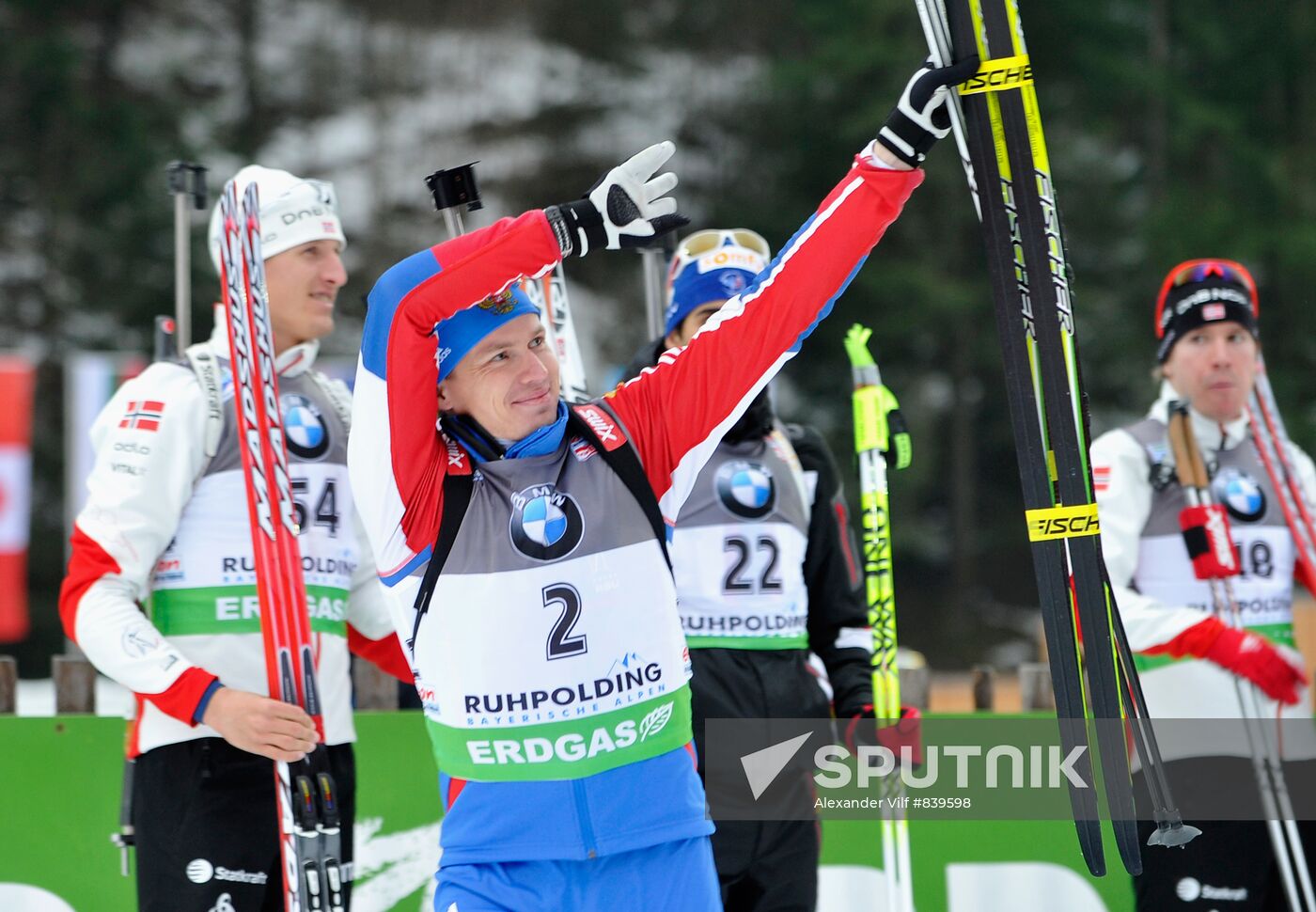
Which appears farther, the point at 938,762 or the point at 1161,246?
the point at 1161,246

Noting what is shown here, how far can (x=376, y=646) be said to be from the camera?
3.35 metres

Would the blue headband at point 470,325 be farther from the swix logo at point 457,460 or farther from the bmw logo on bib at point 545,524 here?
the bmw logo on bib at point 545,524

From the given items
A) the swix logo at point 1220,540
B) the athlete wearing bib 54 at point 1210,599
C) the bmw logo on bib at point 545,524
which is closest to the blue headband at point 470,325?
the bmw logo on bib at point 545,524

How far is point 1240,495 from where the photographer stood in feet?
12.3

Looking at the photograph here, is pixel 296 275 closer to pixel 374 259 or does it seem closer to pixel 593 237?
pixel 593 237

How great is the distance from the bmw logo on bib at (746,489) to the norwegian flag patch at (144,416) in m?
1.20

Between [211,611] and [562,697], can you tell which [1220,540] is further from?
[211,611]

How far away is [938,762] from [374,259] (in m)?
12.3

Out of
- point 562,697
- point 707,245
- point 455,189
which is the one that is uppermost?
point 707,245

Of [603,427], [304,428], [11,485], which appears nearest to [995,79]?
[603,427]

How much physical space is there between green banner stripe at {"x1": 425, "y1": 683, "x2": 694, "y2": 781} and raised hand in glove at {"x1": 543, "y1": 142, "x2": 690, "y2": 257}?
2.28 ft

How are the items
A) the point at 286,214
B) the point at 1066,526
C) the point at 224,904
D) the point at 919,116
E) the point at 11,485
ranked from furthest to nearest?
the point at 11,485
the point at 286,214
the point at 224,904
the point at 1066,526
the point at 919,116

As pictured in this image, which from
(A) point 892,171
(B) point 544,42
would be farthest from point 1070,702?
(B) point 544,42

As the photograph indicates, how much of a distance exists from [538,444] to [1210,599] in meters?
2.08
